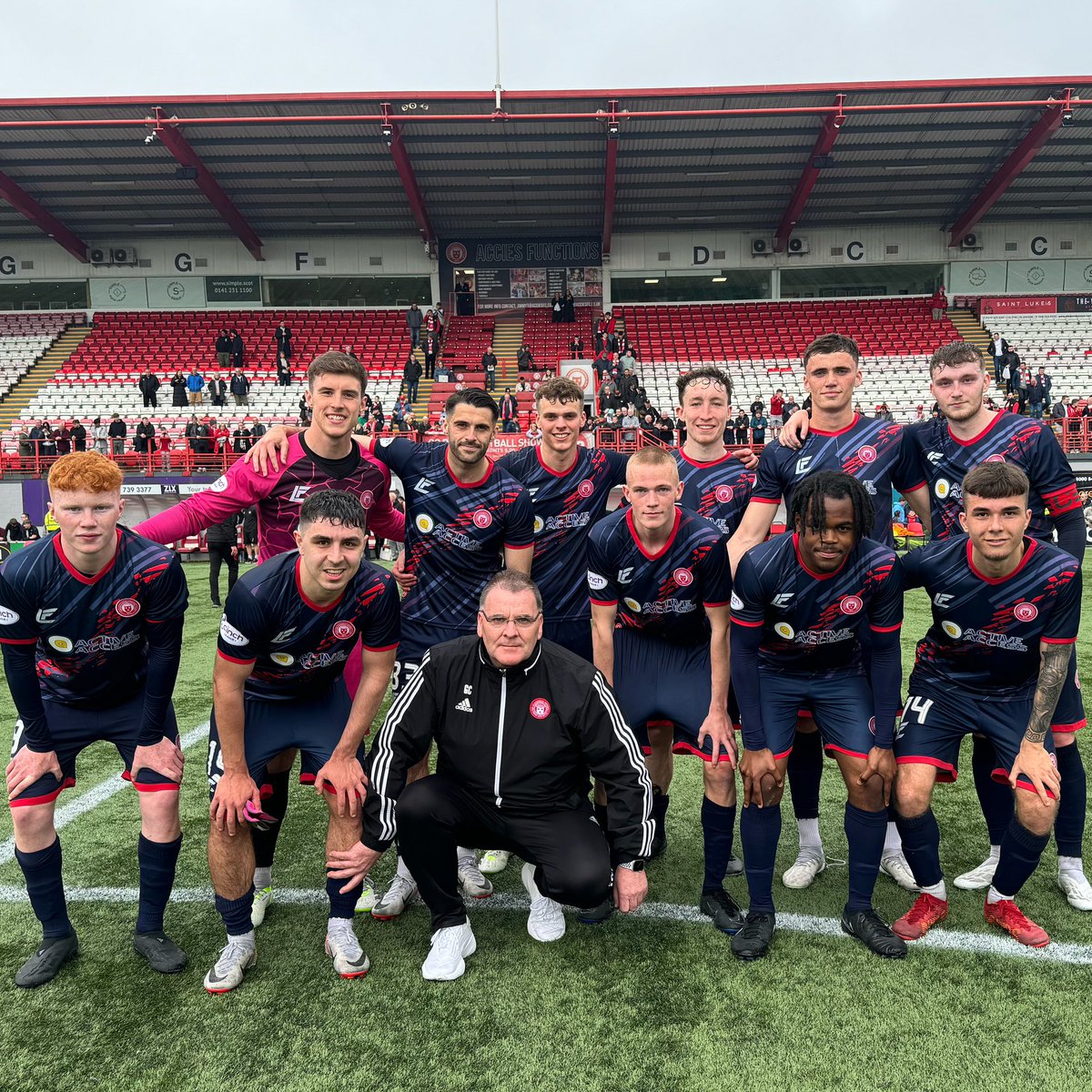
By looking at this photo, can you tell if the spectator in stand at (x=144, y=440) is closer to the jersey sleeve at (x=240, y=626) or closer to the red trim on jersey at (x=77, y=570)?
the red trim on jersey at (x=77, y=570)

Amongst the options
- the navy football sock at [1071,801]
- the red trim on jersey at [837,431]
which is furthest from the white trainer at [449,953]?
the red trim on jersey at [837,431]

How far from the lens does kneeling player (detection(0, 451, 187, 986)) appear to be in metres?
2.92

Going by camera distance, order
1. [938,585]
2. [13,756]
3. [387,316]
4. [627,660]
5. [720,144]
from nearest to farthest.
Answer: [13,756]
[938,585]
[627,660]
[720,144]
[387,316]

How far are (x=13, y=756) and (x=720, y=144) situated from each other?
2337cm

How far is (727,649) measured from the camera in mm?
3418

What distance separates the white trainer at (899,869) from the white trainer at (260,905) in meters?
2.75

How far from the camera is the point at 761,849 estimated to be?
10.4 feet

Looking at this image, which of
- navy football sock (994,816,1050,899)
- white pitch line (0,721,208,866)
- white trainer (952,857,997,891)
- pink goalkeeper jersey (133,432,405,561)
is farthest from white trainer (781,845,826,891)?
white pitch line (0,721,208,866)

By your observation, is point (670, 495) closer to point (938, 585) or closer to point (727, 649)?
point (727, 649)

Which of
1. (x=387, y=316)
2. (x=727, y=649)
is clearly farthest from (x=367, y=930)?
(x=387, y=316)

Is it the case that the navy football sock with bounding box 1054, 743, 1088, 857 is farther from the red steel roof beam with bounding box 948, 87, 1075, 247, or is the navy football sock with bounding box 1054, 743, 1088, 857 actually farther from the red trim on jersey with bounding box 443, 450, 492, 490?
the red steel roof beam with bounding box 948, 87, 1075, 247

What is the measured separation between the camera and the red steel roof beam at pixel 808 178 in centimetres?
2039

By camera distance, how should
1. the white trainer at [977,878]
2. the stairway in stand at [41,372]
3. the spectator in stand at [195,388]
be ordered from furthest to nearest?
the stairway in stand at [41,372]
the spectator in stand at [195,388]
the white trainer at [977,878]

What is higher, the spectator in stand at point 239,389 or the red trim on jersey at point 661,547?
the spectator in stand at point 239,389
